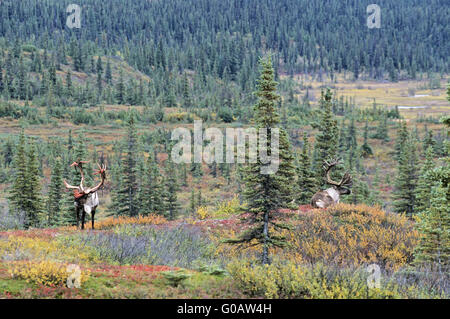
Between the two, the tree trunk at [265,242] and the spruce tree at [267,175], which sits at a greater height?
the spruce tree at [267,175]

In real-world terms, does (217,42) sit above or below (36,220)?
above

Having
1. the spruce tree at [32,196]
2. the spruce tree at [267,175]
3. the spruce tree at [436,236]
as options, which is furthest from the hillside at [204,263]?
the spruce tree at [32,196]

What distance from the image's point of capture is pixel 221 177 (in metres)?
52.6

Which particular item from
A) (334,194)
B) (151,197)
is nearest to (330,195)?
(334,194)

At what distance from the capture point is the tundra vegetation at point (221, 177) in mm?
8445

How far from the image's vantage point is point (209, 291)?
307 inches

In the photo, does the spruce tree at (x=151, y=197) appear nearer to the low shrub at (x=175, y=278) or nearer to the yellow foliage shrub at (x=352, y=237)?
the yellow foliage shrub at (x=352, y=237)

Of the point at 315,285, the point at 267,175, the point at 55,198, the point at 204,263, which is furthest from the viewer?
the point at 55,198

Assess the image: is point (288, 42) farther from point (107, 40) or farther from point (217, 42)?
point (107, 40)

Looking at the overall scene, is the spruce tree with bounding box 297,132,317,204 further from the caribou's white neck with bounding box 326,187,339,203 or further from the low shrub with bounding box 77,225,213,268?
the low shrub with bounding box 77,225,213,268

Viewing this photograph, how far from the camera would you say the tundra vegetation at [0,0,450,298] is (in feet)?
27.7

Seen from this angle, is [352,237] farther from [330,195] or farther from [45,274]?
[45,274]
